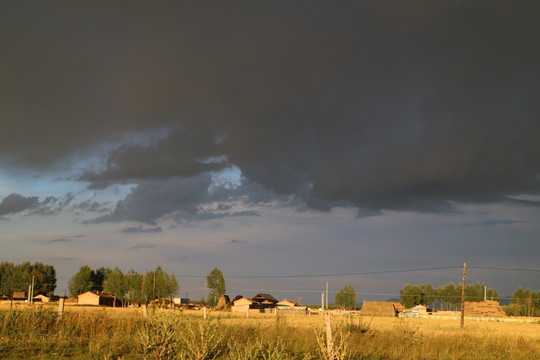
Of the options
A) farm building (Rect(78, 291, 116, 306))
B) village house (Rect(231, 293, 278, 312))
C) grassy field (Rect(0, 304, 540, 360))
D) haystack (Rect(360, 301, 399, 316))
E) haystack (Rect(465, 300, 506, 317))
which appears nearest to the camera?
grassy field (Rect(0, 304, 540, 360))

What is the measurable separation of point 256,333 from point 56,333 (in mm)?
7849

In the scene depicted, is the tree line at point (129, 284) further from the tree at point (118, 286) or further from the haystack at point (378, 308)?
the haystack at point (378, 308)

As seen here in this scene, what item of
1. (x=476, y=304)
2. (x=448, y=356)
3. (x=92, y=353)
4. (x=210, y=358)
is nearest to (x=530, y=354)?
(x=448, y=356)

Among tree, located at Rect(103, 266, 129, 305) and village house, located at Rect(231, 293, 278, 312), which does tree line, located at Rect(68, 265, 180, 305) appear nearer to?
tree, located at Rect(103, 266, 129, 305)

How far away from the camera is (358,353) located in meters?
16.3

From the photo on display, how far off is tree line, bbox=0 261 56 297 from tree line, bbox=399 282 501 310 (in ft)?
367

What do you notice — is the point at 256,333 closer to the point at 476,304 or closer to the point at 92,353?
the point at 92,353

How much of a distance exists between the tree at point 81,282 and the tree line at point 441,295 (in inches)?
3992

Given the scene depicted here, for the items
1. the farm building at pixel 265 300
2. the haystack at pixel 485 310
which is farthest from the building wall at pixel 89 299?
the haystack at pixel 485 310

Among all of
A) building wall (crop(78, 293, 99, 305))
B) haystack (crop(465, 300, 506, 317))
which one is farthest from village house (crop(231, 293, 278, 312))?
haystack (crop(465, 300, 506, 317))

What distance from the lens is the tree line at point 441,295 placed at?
6073 inches

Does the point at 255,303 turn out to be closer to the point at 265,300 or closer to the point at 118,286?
the point at 265,300

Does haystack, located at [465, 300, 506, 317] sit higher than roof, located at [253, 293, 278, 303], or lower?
higher

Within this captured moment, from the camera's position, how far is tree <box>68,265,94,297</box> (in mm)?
130250
